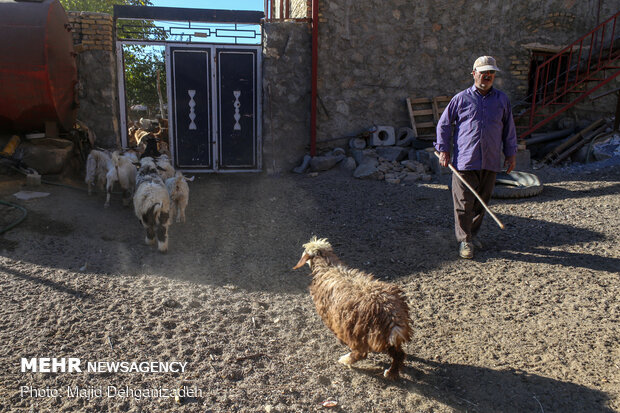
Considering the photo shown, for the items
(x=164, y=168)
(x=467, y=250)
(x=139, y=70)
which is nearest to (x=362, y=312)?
(x=467, y=250)

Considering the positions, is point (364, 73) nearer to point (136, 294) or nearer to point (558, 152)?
point (558, 152)

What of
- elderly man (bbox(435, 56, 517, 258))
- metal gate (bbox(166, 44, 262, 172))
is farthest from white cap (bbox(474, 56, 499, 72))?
metal gate (bbox(166, 44, 262, 172))

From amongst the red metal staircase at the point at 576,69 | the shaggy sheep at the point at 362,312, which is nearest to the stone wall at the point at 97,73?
the shaggy sheep at the point at 362,312

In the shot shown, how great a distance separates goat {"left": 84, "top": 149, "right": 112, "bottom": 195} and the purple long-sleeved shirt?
5232mm

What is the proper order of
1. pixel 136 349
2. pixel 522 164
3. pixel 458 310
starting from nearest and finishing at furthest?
pixel 136 349 < pixel 458 310 < pixel 522 164

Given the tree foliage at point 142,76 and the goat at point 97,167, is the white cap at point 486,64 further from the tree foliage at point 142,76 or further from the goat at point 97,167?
the tree foliage at point 142,76

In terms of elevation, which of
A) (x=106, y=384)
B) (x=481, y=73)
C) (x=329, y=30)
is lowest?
(x=106, y=384)

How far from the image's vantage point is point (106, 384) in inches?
104

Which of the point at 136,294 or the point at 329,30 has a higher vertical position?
the point at 329,30

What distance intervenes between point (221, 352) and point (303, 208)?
13.0 feet

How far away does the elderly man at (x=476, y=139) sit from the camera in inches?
173

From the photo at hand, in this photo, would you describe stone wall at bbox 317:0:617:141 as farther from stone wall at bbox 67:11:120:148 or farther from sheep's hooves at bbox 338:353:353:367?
sheep's hooves at bbox 338:353:353:367

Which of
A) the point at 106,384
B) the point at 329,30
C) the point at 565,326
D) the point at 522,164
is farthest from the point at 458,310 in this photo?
the point at 329,30

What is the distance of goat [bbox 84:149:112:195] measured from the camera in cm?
673
